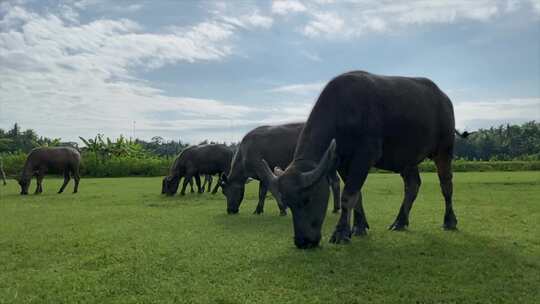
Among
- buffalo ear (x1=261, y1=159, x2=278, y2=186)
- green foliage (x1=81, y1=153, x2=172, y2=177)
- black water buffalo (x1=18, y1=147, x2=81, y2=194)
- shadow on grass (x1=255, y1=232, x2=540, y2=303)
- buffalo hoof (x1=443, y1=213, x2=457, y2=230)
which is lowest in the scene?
green foliage (x1=81, y1=153, x2=172, y2=177)

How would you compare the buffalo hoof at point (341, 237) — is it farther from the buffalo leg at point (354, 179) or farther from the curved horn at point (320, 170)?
the curved horn at point (320, 170)

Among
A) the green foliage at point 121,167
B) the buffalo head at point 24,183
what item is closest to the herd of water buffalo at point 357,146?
the buffalo head at point 24,183

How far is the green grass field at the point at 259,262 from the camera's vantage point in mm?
4309

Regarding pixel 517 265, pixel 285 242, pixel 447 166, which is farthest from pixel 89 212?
pixel 517 265

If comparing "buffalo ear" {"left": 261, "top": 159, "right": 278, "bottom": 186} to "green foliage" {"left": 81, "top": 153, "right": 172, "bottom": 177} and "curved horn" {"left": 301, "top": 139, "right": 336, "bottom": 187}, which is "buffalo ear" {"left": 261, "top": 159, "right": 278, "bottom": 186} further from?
"green foliage" {"left": 81, "top": 153, "right": 172, "bottom": 177}

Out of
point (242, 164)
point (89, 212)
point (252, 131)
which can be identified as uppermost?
point (252, 131)

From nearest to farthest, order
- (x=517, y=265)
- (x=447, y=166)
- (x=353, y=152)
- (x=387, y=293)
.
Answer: (x=387, y=293), (x=517, y=265), (x=353, y=152), (x=447, y=166)

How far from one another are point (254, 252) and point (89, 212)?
7.17 meters

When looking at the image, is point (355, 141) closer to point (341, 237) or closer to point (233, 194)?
point (341, 237)

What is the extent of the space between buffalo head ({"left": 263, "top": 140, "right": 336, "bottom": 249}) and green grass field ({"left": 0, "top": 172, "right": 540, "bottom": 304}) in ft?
0.89

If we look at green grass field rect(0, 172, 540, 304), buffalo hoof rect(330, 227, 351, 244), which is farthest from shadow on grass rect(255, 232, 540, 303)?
buffalo hoof rect(330, 227, 351, 244)

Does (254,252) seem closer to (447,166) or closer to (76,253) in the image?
(76,253)

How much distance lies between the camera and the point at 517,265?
17.4 ft

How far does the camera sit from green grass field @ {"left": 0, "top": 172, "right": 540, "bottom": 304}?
4.31 meters
